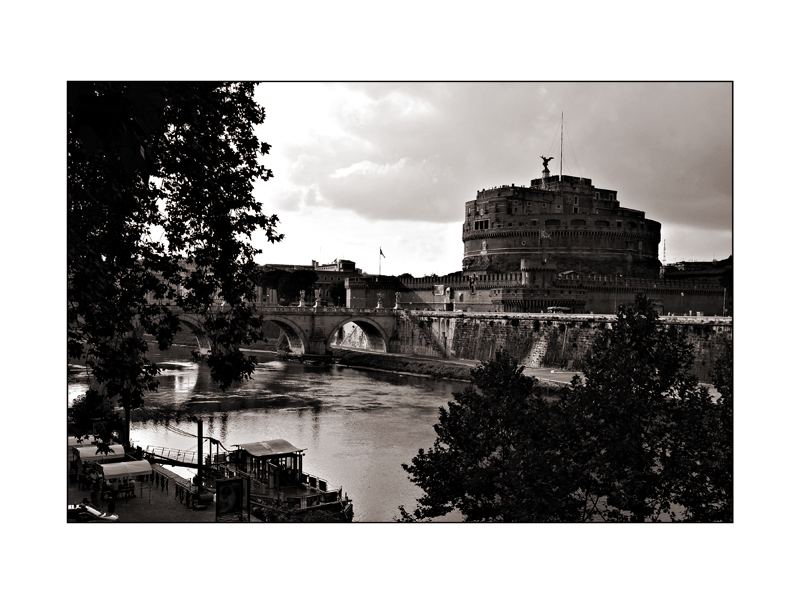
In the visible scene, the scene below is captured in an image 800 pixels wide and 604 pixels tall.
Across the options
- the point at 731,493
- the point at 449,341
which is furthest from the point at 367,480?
the point at 449,341

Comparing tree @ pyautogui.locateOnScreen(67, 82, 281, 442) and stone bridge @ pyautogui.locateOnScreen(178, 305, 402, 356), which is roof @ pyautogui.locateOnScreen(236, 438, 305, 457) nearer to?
tree @ pyautogui.locateOnScreen(67, 82, 281, 442)

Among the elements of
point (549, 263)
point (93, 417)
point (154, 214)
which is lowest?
point (93, 417)

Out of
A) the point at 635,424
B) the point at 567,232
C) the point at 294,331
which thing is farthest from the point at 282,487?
the point at 567,232

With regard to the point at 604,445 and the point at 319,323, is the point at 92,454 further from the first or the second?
the point at 319,323

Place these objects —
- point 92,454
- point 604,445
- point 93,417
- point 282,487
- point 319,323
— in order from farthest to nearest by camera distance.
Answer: point 319,323 → point 282,487 → point 92,454 → point 604,445 → point 93,417

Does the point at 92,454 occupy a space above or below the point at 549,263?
below

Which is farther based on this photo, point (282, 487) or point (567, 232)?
point (567, 232)

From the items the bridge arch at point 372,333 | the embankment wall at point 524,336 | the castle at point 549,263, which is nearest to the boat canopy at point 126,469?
the embankment wall at point 524,336
